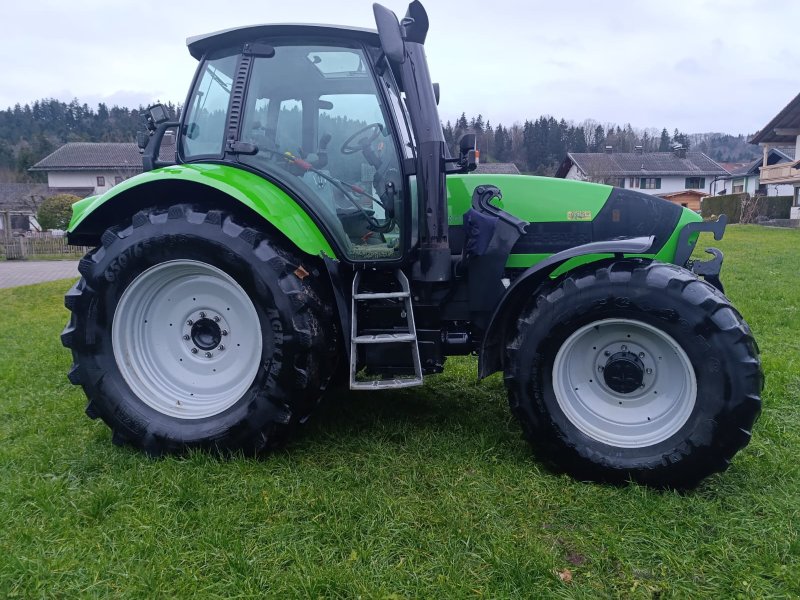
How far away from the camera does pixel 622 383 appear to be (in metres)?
2.94

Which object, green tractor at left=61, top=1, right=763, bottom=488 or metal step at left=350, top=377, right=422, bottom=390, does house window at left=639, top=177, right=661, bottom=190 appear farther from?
metal step at left=350, top=377, right=422, bottom=390

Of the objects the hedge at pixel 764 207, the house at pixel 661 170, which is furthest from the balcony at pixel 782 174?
the house at pixel 661 170

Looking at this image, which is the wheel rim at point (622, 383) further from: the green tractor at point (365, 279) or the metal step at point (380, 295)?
the metal step at point (380, 295)

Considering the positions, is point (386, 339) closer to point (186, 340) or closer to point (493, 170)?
point (186, 340)

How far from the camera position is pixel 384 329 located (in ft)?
10.9

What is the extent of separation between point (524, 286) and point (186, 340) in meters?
1.95

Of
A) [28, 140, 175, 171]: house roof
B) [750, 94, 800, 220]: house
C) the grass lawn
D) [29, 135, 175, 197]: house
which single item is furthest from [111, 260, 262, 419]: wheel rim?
[29, 135, 175, 197]: house

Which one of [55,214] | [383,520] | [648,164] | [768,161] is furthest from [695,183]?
[383,520]

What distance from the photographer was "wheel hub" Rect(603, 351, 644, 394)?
2.91 m

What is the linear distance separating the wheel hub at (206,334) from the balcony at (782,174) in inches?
1284

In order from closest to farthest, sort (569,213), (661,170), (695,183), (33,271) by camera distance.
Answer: (569,213)
(33,271)
(661,170)
(695,183)

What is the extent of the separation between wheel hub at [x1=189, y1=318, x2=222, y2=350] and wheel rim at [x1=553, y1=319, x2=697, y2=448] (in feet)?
6.16

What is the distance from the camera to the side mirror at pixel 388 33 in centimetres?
273

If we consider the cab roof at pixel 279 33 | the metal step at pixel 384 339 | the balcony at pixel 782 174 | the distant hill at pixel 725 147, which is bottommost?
the metal step at pixel 384 339
